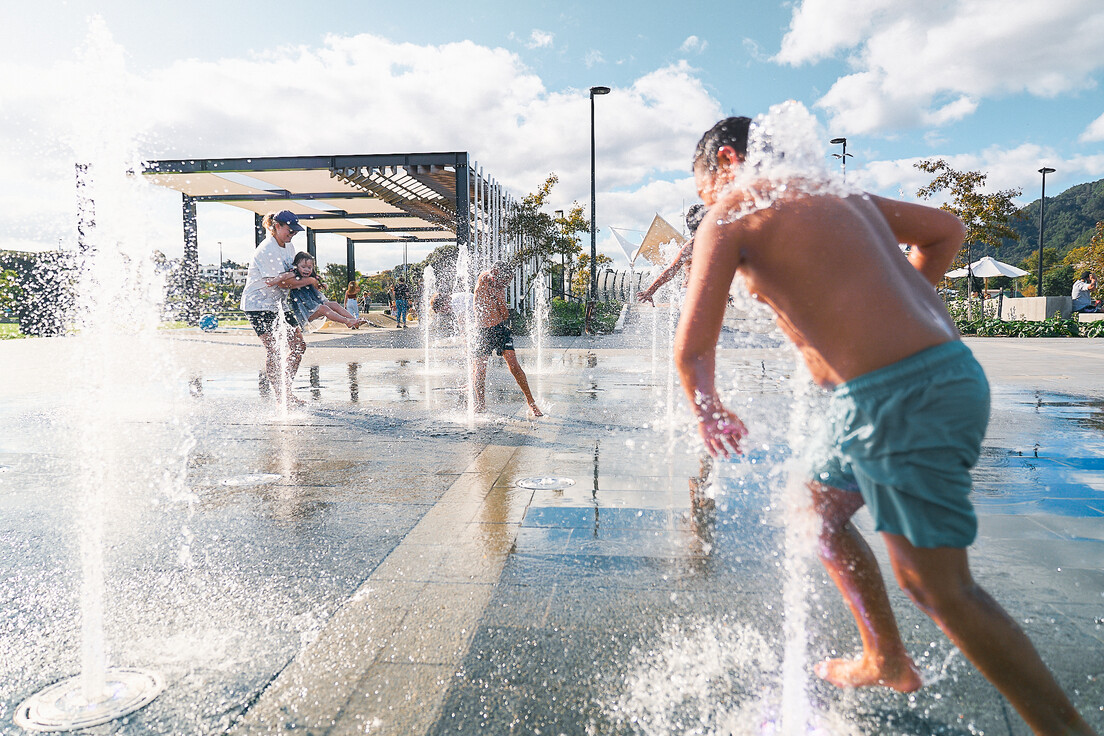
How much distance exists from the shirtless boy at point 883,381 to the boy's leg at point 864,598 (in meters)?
0.23

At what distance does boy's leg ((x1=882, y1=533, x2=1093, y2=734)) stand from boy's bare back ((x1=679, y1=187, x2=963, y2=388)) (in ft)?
1.42

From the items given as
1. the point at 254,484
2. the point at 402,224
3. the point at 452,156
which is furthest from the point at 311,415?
the point at 402,224

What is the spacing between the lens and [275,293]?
675cm

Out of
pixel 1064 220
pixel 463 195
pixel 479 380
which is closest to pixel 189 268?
pixel 463 195

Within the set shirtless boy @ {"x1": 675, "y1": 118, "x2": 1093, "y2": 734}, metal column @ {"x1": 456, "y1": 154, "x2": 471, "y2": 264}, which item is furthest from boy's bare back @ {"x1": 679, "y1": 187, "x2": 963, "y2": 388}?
metal column @ {"x1": 456, "y1": 154, "x2": 471, "y2": 264}

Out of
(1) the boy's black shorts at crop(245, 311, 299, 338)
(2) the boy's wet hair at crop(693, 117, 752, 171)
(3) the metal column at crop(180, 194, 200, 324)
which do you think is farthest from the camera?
(3) the metal column at crop(180, 194, 200, 324)

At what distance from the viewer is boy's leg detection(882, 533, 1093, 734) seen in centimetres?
154

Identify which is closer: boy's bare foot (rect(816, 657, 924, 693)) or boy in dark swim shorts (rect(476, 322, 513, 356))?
boy's bare foot (rect(816, 657, 924, 693))

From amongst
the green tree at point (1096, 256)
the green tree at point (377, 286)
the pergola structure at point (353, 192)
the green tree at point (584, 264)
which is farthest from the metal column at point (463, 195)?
the green tree at point (377, 286)

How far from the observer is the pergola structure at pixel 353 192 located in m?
18.6

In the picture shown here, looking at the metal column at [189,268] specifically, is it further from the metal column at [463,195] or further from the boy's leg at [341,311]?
the boy's leg at [341,311]

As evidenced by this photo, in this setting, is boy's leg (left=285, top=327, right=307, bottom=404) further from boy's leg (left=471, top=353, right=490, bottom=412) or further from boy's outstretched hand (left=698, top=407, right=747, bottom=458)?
boy's outstretched hand (left=698, top=407, right=747, bottom=458)

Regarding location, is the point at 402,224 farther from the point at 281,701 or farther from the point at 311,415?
the point at 281,701

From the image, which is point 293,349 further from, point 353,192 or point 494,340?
point 353,192
